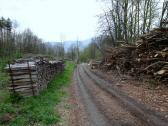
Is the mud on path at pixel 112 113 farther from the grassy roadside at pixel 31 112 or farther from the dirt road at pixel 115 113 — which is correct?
the grassy roadside at pixel 31 112

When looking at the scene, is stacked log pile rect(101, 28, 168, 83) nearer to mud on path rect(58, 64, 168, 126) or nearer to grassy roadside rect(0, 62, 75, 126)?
mud on path rect(58, 64, 168, 126)

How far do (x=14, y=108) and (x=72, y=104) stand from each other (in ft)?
9.36

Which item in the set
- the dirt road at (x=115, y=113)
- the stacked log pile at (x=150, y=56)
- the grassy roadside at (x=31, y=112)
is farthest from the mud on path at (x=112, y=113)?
the stacked log pile at (x=150, y=56)

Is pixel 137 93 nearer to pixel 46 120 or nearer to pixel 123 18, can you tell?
pixel 46 120

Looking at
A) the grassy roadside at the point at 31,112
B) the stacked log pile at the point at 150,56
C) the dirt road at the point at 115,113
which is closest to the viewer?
the dirt road at the point at 115,113

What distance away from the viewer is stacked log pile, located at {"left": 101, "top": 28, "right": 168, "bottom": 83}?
14305 millimetres

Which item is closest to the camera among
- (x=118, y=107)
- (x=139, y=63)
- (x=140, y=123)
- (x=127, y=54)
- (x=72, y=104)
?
(x=140, y=123)

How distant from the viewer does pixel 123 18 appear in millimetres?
33969

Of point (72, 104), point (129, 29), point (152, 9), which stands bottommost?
point (72, 104)

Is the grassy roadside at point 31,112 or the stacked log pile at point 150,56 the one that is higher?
the stacked log pile at point 150,56

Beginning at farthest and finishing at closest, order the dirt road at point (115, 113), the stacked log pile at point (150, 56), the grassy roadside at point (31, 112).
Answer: the stacked log pile at point (150, 56)
the grassy roadside at point (31, 112)
the dirt road at point (115, 113)

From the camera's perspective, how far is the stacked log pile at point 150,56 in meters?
14.3

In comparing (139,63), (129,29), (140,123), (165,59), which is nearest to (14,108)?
(140,123)

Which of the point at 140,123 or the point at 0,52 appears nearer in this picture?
the point at 140,123
